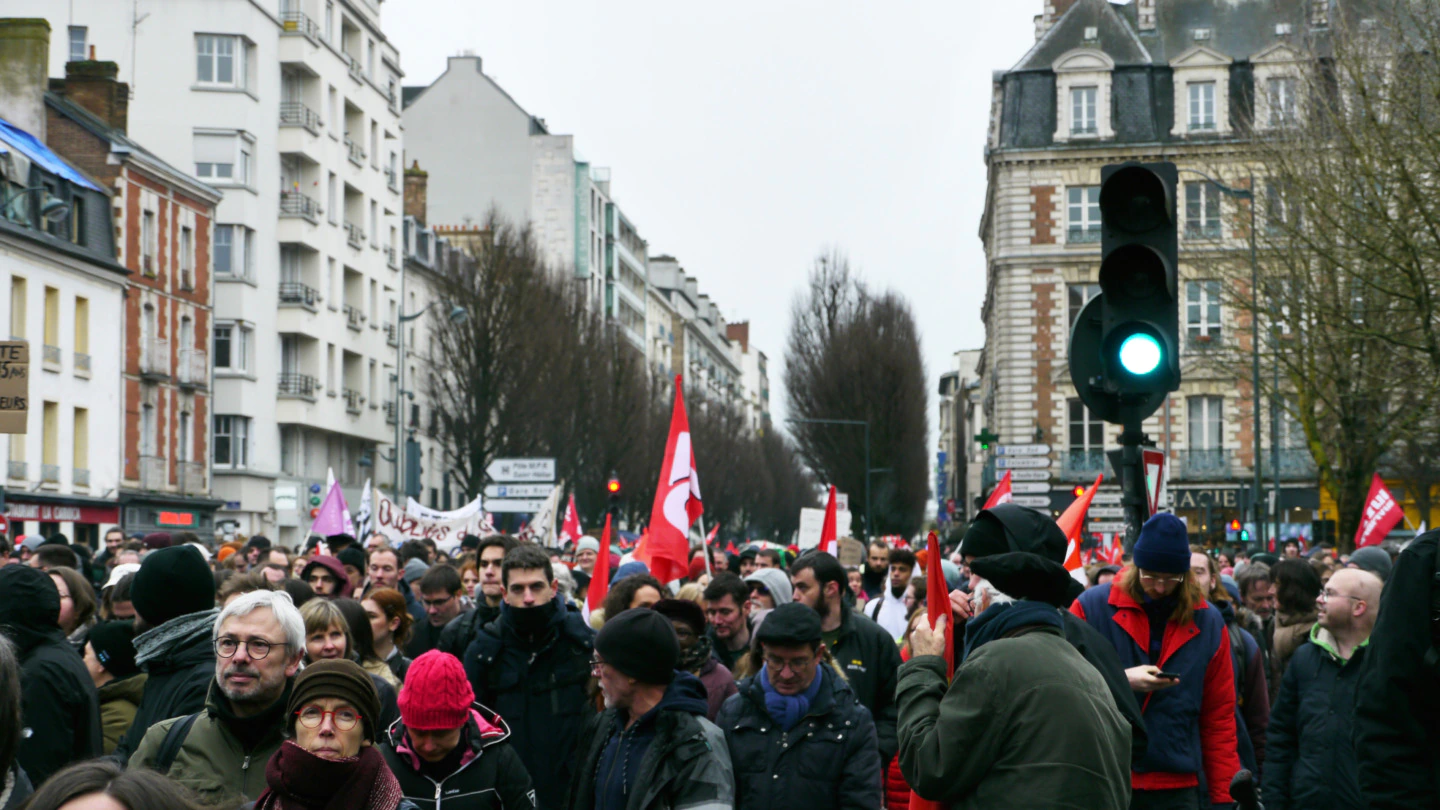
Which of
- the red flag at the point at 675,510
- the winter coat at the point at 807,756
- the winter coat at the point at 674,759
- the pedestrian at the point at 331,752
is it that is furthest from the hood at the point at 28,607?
the red flag at the point at 675,510

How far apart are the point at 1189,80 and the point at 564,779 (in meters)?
57.4

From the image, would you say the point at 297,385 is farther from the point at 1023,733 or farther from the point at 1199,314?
the point at 1023,733

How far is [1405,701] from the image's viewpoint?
4301mm

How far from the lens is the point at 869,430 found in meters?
66.8

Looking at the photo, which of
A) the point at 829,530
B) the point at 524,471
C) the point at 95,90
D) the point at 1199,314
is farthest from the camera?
the point at 1199,314

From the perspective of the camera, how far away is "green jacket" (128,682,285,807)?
5141 mm

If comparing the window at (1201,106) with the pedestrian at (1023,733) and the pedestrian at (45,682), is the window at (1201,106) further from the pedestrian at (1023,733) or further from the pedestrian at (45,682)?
the pedestrian at (1023,733)

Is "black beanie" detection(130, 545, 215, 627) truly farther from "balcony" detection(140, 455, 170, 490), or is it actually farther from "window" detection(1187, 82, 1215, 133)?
"window" detection(1187, 82, 1215, 133)

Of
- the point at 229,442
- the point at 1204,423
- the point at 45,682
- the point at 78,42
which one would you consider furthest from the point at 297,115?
the point at 45,682

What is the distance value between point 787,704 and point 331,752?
88.6 inches

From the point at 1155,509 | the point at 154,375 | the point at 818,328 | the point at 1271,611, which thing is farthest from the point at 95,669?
the point at 818,328

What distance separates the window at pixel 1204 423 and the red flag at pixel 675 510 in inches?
1905

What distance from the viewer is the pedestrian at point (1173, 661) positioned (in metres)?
6.63

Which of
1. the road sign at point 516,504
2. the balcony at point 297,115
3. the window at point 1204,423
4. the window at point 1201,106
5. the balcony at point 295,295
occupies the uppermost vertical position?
the window at point 1201,106
